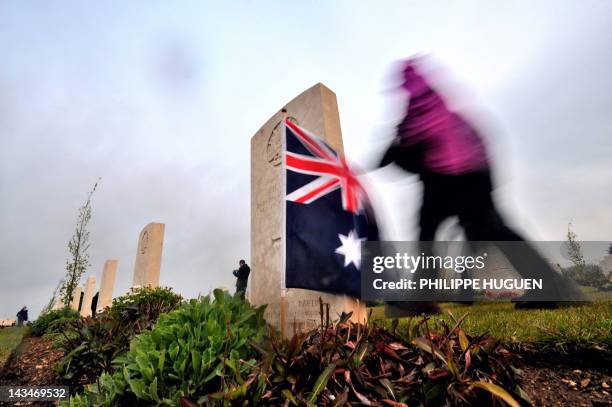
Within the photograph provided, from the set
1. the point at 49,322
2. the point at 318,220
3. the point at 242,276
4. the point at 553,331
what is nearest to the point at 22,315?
the point at 49,322

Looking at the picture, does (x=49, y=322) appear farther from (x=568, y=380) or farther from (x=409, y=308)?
(x=568, y=380)

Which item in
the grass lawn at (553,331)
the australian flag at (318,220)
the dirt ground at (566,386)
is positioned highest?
the australian flag at (318,220)

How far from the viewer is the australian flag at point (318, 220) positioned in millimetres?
3761

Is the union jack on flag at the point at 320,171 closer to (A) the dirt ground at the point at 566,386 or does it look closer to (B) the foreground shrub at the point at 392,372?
(A) the dirt ground at the point at 566,386

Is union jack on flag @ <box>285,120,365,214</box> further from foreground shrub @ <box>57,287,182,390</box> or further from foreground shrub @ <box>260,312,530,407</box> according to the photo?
foreground shrub @ <box>260,312,530,407</box>

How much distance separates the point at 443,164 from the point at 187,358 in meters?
5.34

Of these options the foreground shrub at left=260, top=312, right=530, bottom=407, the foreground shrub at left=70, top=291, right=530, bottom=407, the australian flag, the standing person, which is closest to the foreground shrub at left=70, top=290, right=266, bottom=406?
the foreground shrub at left=70, top=291, right=530, bottom=407

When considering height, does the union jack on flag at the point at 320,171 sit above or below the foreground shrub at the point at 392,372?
above

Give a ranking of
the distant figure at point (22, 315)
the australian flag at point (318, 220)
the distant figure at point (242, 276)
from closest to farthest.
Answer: the australian flag at point (318, 220) → the distant figure at point (242, 276) → the distant figure at point (22, 315)

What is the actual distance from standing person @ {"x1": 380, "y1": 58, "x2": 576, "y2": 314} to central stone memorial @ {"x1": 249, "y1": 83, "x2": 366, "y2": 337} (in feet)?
5.23

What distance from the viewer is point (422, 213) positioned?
614 centimetres

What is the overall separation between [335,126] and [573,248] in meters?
4.07

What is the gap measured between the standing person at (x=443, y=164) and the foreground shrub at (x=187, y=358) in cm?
458

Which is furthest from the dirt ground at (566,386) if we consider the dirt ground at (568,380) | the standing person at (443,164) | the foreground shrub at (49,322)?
the foreground shrub at (49,322)
